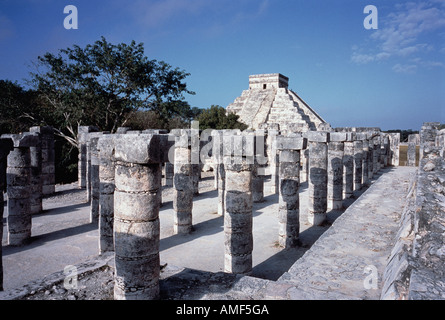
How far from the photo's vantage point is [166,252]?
27.7 feet

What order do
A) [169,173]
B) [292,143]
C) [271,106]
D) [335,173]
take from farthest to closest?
[271,106], [169,173], [335,173], [292,143]

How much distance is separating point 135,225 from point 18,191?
644cm

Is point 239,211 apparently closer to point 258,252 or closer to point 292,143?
point 258,252

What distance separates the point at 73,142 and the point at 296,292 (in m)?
20.2

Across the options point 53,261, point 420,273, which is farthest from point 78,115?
point 420,273

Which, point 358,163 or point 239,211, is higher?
point 358,163

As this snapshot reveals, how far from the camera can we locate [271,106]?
39250 millimetres

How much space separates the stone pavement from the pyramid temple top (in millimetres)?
32726

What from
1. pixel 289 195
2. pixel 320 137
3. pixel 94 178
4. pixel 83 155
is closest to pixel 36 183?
pixel 94 178

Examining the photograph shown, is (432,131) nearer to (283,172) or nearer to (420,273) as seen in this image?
(283,172)

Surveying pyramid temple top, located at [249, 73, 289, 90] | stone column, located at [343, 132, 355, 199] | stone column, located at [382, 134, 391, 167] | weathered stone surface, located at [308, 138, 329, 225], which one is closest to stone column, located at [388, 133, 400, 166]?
stone column, located at [382, 134, 391, 167]

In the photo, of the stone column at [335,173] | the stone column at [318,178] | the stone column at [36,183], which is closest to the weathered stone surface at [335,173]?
the stone column at [335,173]

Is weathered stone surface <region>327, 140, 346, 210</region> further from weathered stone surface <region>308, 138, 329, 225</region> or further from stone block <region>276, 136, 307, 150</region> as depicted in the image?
stone block <region>276, 136, 307, 150</region>

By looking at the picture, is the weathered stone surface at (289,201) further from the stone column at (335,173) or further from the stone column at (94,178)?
the stone column at (94,178)
